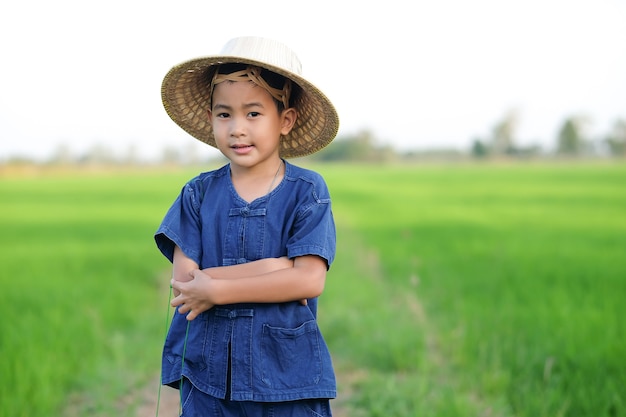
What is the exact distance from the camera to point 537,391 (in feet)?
13.0

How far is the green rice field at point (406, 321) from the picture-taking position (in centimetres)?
388

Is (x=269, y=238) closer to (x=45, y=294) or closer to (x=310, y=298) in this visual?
(x=310, y=298)

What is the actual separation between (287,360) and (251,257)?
322 millimetres

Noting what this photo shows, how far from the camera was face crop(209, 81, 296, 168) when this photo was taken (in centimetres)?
200

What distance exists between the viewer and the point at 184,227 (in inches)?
83.4

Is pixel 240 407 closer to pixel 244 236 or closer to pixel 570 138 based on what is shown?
pixel 244 236

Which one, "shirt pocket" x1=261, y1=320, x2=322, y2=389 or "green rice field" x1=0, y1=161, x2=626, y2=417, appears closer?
"shirt pocket" x1=261, y1=320, x2=322, y2=389

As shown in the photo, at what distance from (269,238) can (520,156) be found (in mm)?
85425

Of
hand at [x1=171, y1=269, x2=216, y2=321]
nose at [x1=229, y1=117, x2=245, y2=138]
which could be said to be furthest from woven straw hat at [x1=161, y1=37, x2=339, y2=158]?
hand at [x1=171, y1=269, x2=216, y2=321]

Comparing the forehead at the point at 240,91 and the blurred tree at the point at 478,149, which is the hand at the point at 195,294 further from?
the blurred tree at the point at 478,149

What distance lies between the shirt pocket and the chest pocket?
0.22m

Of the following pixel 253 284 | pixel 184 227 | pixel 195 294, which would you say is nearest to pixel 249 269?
pixel 253 284

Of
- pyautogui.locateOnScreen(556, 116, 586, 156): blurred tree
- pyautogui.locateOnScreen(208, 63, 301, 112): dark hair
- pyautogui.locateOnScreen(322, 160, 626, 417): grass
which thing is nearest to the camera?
pyautogui.locateOnScreen(208, 63, 301, 112): dark hair

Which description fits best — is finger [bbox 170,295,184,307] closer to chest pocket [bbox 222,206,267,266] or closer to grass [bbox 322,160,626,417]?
chest pocket [bbox 222,206,267,266]
